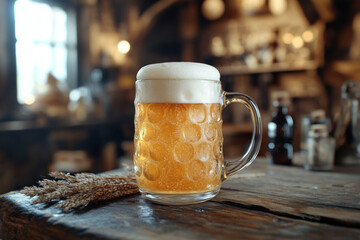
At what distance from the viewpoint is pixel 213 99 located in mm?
770

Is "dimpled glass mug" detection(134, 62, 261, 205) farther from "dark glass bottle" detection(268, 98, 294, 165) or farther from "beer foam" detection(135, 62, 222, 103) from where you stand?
"dark glass bottle" detection(268, 98, 294, 165)

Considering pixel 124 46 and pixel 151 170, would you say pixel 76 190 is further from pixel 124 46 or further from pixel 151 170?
pixel 124 46

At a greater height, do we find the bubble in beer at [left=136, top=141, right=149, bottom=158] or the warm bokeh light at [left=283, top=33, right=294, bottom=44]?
the warm bokeh light at [left=283, top=33, right=294, bottom=44]

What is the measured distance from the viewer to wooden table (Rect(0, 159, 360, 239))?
565mm

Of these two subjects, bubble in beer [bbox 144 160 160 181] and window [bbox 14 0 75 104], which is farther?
window [bbox 14 0 75 104]

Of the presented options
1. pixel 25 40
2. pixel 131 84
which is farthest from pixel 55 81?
pixel 131 84

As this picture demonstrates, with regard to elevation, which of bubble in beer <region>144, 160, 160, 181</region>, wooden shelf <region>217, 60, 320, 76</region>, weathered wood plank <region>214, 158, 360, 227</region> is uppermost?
wooden shelf <region>217, 60, 320, 76</region>

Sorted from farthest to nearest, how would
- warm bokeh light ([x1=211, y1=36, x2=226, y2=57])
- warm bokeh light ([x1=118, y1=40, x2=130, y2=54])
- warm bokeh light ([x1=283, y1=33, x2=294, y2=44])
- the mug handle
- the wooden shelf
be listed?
warm bokeh light ([x1=211, y1=36, x2=226, y2=57]) → warm bokeh light ([x1=118, y1=40, x2=130, y2=54]) → warm bokeh light ([x1=283, y1=33, x2=294, y2=44]) → the wooden shelf → the mug handle

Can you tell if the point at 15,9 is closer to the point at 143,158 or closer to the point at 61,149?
the point at 61,149

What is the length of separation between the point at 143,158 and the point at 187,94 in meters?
0.18

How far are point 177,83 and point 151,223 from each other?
30 cm

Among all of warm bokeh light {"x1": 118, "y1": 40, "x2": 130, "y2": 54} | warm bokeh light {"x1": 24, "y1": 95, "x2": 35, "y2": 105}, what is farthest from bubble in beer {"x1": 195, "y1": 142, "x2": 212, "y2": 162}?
warm bokeh light {"x1": 118, "y1": 40, "x2": 130, "y2": 54}

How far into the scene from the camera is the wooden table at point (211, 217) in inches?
22.2

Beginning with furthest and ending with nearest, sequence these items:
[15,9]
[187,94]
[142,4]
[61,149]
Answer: [142,4] < [61,149] < [15,9] < [187,94]
